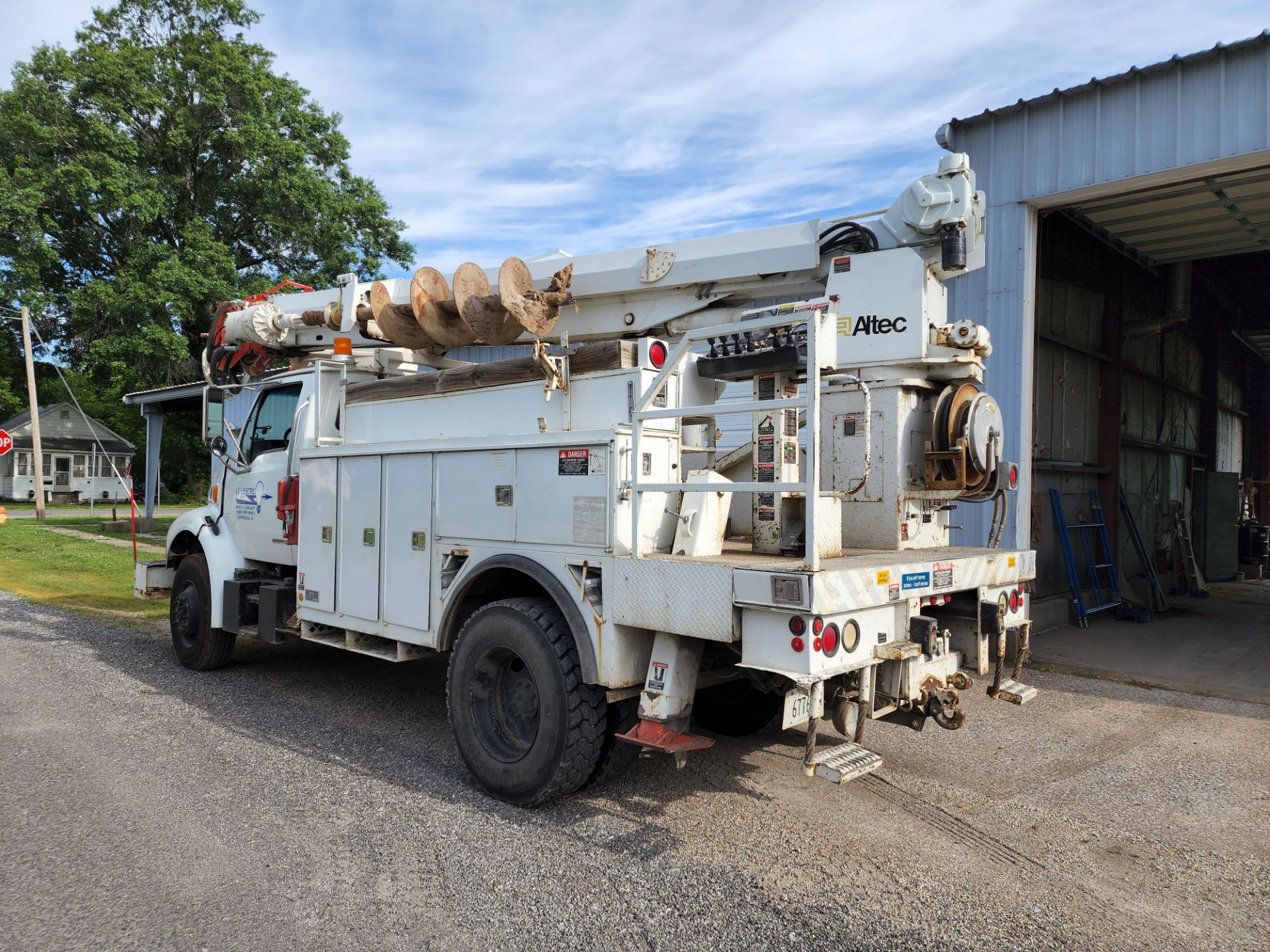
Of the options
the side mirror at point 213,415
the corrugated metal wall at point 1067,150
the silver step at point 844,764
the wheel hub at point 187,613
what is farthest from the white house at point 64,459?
the silver step at point 844,764

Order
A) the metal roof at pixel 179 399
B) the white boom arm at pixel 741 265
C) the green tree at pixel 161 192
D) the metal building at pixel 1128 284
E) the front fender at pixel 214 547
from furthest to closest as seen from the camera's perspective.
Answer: the green tree at pixel 161 192, the metal roof at pixel 179 399, the metal building at pixel 1128 284, the front fender at pixel 214 547, the white boom arm at pixel 741 265

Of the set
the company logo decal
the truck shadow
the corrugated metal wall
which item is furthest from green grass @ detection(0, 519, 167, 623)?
the corrugated metal wall

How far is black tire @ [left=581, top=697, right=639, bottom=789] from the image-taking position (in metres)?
4.45

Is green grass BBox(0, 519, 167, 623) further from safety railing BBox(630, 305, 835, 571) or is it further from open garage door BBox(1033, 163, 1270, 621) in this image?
open garage door BBox(1033, 163, 1270, 621)

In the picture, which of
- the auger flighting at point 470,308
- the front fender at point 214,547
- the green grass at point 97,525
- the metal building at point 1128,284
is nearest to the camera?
the auger flighting at point 470,308

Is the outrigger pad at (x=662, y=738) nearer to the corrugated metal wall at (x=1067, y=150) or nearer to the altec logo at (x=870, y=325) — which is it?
the altec logo at (x=870, y=325)

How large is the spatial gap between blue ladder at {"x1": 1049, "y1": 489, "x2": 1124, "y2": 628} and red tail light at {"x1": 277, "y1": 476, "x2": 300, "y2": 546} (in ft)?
31.8

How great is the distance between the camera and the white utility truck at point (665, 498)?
4008mm

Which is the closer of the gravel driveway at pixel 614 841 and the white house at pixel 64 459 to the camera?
the gravel driveway at pixel 614 841

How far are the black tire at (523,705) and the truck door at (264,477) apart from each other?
2.67 metres

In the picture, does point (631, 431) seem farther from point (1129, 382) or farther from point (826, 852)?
point (1129, 382)

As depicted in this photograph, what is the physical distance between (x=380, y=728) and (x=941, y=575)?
149 inches

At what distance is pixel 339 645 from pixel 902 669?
12.6 ft

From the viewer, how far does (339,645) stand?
20.0 ft
